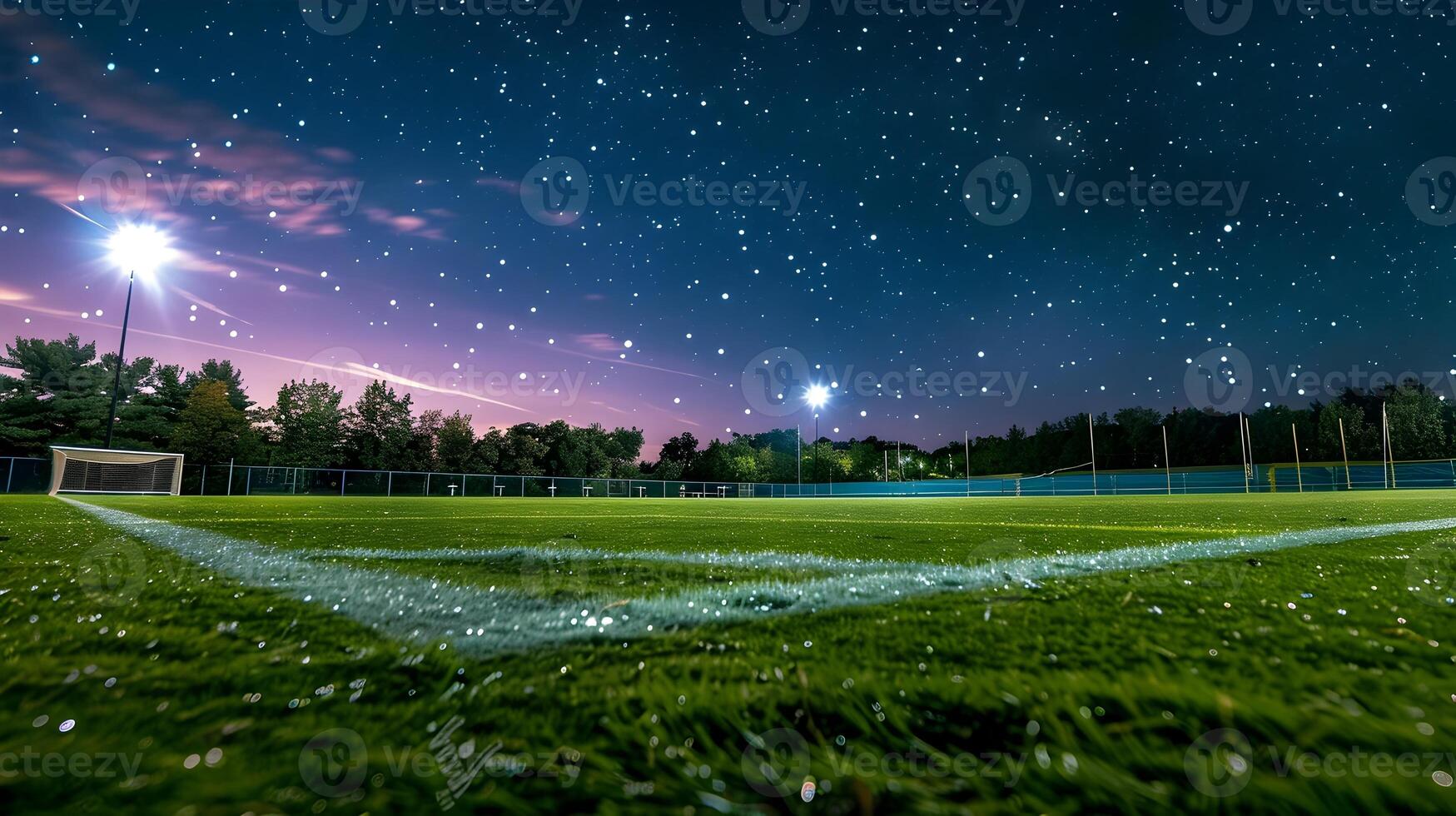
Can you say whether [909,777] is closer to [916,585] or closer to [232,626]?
[916,585]

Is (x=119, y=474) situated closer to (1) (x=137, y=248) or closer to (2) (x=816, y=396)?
(1) (x=137, y=248)

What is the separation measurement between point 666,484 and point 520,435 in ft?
57.9

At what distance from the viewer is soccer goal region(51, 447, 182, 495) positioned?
24078mm

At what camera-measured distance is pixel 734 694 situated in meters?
1.13

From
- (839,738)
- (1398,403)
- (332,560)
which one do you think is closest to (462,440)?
(332,560)

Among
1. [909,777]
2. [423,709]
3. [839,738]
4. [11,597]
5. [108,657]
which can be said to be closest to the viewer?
[909,777]

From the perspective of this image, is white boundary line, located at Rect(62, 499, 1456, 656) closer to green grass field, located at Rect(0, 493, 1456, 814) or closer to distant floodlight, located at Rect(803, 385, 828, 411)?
green grass field, located at Rect(0, 493, 1456, 814)

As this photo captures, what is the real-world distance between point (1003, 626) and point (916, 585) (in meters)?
0.74

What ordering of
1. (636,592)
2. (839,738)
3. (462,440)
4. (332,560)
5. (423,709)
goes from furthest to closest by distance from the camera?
(462,440) → (332,560) → (636,592) → (423,709) → (839,738)

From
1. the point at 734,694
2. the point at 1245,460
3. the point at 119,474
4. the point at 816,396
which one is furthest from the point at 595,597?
the point at 1245,460

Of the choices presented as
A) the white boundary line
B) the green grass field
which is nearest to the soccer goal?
the white boundary line

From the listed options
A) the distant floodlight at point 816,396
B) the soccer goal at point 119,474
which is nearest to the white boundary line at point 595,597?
the soccer goal at point 119,474

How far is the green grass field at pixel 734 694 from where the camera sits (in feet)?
2.58

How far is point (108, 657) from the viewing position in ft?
4.58
